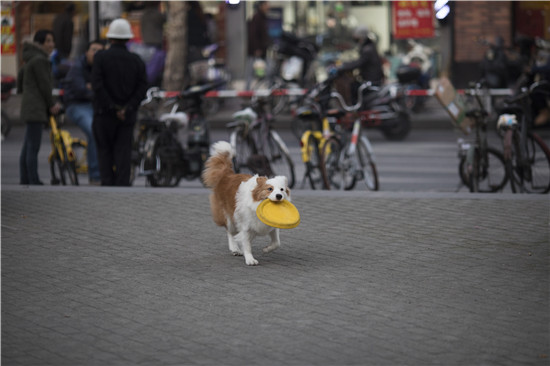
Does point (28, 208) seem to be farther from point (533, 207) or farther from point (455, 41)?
point (455, 41)

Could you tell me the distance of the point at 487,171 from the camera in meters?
11.4

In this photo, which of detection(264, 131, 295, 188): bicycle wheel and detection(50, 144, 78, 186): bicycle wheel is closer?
detection(264, 131, 295, 188): bicycle wheel

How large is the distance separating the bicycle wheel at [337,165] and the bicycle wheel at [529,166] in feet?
6.72

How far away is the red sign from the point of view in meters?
22.8

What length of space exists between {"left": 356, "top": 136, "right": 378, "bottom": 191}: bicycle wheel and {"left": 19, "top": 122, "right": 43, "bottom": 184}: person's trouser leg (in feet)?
13.2

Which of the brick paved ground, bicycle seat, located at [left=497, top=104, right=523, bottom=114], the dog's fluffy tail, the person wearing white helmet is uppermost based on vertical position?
the person wearing white helmet

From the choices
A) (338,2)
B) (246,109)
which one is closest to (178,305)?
(246,109)

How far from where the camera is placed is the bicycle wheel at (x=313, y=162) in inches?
484

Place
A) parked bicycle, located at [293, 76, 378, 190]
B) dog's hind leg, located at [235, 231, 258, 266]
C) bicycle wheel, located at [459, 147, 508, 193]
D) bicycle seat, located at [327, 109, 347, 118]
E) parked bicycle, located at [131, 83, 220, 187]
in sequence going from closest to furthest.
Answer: dog's hind leg, located at [235, 231, 258, 266], bicycle wheel, located at [459, 147, 508, 193], parked bicycle, located at [293, 76, 378, 190], parked bicycle, located at [131, 83, 220, 187], bicycle seat, located at [327, 109, 347, 118]

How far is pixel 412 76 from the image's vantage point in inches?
811

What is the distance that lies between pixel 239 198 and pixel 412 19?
16280mm

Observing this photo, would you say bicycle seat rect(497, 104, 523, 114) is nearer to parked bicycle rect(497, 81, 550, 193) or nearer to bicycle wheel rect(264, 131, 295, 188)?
parked bicycle rect(497, 81, 550, 193)

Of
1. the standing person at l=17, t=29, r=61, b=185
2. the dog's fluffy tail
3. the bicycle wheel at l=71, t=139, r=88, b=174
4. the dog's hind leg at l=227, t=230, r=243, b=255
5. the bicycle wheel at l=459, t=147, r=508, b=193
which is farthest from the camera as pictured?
Answer: the bicycle wheel at l=71, t=139, r=88, b=174

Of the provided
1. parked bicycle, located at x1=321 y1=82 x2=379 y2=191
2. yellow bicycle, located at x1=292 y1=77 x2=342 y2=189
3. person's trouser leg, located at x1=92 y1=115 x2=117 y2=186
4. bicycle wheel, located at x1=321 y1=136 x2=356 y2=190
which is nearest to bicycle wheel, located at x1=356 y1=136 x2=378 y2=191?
parked bicycle, located at x1=321 y1=82 x2=379 y2=191
